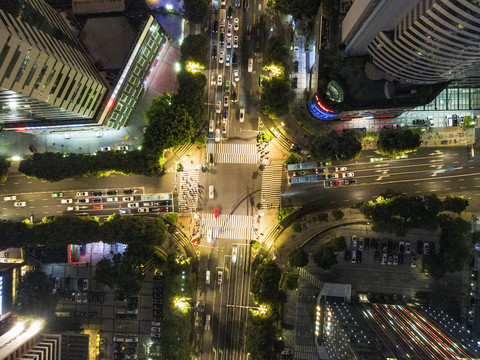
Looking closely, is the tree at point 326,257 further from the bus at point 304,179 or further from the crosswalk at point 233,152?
the crosswalk at point 233,152

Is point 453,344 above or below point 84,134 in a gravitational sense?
below

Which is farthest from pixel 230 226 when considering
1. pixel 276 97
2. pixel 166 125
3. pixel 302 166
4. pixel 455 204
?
pixel 455 204

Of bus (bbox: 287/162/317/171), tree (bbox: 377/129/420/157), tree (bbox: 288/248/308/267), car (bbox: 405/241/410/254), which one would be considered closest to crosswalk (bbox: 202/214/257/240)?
tree (bbox: 288/248/308/267)

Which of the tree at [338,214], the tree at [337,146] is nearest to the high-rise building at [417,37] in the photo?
the tree at [337,146]

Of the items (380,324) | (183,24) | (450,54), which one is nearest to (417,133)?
(450,54)

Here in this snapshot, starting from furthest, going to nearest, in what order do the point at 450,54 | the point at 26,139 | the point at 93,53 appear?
the point at 26,139 → the point at 93,53 → the point at 450,54

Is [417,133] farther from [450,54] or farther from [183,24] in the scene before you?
[183,24]

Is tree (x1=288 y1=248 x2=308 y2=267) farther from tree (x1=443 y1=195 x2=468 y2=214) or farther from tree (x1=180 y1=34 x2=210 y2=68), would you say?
tree (x1=180 y1=34 x2=210 y2=68)
